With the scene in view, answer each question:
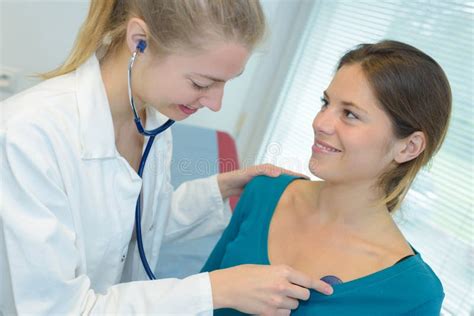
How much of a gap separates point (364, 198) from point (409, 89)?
0.31 m

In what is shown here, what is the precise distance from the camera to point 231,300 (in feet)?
2.94

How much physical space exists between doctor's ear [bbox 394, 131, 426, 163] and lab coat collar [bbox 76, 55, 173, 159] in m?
0.69

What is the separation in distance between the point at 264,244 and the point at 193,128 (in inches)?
47.8

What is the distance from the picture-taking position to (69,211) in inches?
35.8

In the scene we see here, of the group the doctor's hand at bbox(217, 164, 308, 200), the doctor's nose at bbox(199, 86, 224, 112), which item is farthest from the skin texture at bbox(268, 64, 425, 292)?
the doctor's nose at bbox(199, 86, 224, 112)

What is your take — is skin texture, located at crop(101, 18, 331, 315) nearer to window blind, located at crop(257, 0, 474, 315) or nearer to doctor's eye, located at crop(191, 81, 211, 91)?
doctor's eye, located at crop(191, 81, 211, 91)

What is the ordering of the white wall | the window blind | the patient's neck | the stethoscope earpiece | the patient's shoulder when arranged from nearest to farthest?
1. the stethoscope earpiece
2. the patient's neck
3. the patient's shoulder
4. the window blind
5. the white wall

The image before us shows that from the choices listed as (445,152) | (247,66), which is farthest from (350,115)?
(247,66)

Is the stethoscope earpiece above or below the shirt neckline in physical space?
above

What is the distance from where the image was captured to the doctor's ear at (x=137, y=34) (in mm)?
912

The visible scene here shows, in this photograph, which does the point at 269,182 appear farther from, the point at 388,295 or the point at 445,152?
the point at 445,152

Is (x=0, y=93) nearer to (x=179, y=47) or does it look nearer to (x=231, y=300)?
(x=179, y=47)

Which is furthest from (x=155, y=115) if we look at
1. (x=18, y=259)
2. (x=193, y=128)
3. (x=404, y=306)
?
(x=193, y=128)

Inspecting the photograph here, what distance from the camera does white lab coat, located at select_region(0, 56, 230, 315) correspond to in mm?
825
